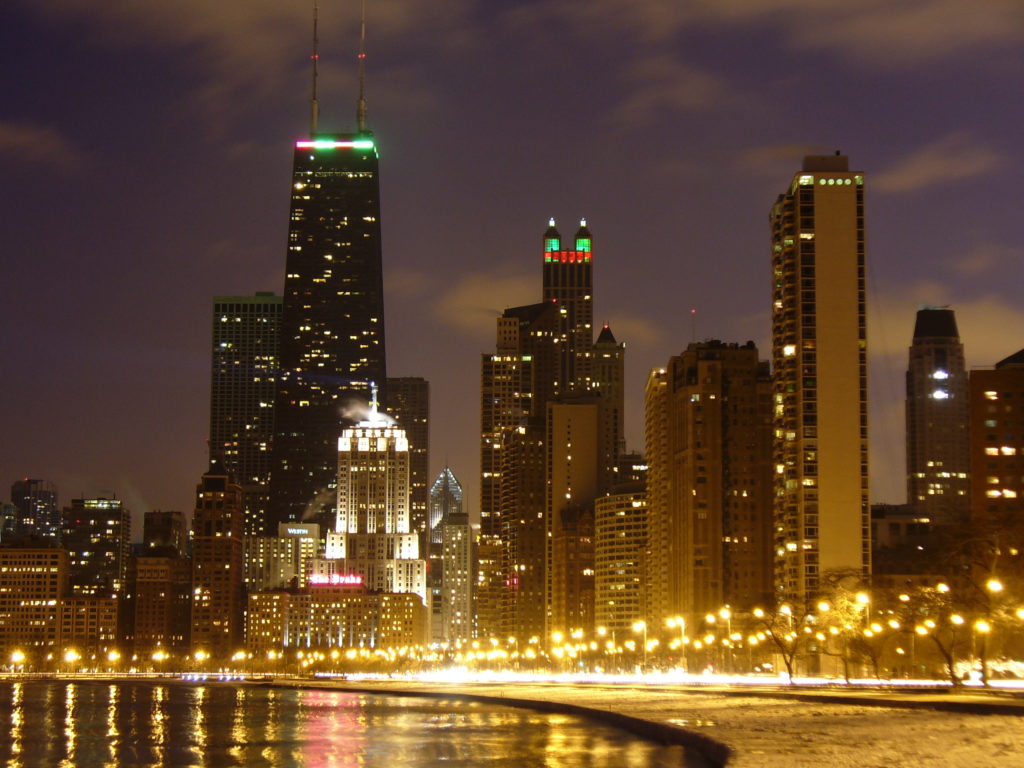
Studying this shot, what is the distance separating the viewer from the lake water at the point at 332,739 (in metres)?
57.4

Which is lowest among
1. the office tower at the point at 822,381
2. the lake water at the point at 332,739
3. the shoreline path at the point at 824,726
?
the lake water at the point at 332,739

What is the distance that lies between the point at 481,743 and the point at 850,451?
4586 inches

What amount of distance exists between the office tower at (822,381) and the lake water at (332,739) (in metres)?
74.3

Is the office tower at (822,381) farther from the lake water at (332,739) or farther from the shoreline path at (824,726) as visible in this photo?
the shoreline path at (824,726)

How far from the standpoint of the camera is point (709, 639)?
17038 cm

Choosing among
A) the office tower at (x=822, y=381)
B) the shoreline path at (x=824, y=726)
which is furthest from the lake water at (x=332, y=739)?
the office tower at (x=822, y=381)

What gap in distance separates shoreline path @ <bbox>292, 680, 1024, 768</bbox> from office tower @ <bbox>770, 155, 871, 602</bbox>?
85584mm

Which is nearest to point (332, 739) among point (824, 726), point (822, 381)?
point (824, 726)

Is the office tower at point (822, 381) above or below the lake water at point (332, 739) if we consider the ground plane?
above

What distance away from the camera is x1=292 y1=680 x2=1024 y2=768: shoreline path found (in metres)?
46.0

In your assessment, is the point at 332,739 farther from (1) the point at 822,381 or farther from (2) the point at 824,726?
(1) the point at 822,381

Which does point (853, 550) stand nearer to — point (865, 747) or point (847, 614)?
point (847, 614)

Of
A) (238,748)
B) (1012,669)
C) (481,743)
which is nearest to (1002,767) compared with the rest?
(481,743)

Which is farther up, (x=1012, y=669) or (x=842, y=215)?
Answer: (x=842, y=215)
